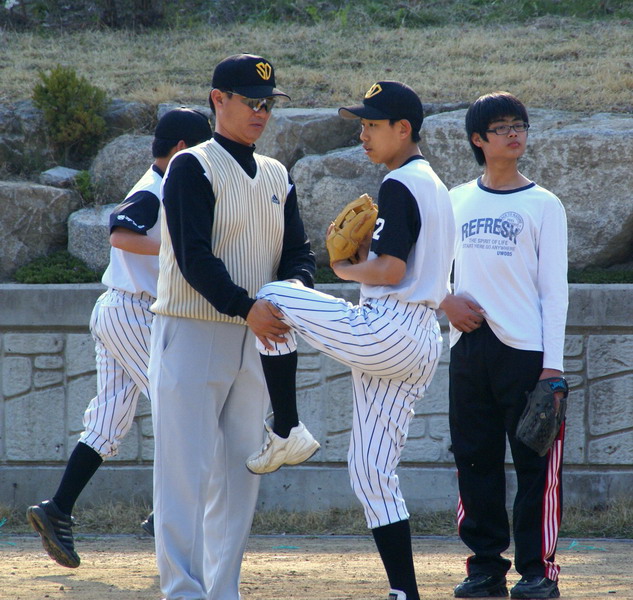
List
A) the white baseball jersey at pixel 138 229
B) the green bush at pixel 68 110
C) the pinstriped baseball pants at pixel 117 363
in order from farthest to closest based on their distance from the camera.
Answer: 1. the green bush at pixel 68 110
2. the pinstriped baseball pants at pixel 117 363
3. the white baseball jersey at pixel 138 229

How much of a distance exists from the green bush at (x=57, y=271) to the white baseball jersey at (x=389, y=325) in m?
4.21

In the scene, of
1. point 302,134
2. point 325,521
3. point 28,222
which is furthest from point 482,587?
point 28,222

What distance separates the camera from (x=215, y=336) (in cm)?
337

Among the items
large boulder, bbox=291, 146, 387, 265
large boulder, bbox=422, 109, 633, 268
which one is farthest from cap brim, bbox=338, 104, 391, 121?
large boulder, bbox=422, 109, 633, 268

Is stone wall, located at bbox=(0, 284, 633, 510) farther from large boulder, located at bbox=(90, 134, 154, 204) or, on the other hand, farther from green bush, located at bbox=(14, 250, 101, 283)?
large boulder, located at bbox=(90, 134, 154, 204)

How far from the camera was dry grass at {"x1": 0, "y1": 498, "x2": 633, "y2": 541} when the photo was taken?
19.1 feet

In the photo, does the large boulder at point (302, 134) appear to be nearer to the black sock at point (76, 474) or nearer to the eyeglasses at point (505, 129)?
the black sock at point (76, 474)

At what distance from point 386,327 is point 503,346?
75cm

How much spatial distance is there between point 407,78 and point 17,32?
5.88 m

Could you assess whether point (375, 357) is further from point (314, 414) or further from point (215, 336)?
point (314, 414)

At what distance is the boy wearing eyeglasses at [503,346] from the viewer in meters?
3.77

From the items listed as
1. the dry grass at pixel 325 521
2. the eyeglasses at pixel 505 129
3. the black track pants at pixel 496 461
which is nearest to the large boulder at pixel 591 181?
the dry grass at pixel 325 521

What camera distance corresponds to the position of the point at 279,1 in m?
13.3

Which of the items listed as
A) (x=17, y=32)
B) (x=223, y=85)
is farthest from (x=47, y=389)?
(x=17, y=32)
